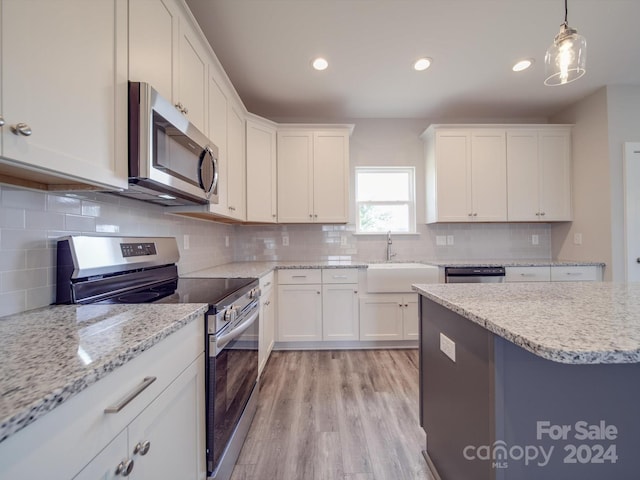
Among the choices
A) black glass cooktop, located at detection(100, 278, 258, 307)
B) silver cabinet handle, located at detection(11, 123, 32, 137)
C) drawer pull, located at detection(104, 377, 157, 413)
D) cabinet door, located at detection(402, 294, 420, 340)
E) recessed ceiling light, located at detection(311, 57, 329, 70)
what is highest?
recessed ceiling light, located at detection(311, 57, 329, 70)

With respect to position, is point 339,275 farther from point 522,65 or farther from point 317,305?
point 522,65

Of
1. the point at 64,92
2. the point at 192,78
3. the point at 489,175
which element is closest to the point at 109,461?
the point at 64,92

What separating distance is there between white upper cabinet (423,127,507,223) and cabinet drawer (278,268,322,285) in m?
1.56

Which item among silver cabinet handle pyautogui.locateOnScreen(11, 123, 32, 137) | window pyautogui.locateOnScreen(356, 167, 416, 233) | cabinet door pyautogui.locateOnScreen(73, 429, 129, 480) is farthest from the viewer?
window pyautogui.locateOnScreen(356, 167, 416, 233)

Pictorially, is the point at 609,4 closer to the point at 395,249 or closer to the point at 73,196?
the point at 395,249

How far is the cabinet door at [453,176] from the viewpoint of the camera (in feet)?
9.59

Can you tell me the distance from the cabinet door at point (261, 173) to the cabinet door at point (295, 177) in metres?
0.09

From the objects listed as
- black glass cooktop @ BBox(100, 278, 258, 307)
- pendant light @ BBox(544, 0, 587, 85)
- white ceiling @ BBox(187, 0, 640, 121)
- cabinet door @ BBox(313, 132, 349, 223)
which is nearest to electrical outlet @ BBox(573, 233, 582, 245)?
white ceiling @ BBox(187, 0, 640, 121)

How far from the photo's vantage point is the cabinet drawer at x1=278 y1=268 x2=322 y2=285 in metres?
2.61

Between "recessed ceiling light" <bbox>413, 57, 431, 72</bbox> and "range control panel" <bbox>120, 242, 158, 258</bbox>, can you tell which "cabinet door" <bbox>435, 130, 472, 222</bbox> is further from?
"range control panel" <bbox>120, 242, 158, 258</bbox>

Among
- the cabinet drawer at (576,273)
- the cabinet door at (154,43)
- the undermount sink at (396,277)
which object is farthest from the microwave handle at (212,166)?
the cabinet drawer at (576,273)

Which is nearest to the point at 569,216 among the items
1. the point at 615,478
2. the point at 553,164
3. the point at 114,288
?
the point at 553,164

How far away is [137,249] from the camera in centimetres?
139

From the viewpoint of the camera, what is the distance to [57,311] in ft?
2.95
